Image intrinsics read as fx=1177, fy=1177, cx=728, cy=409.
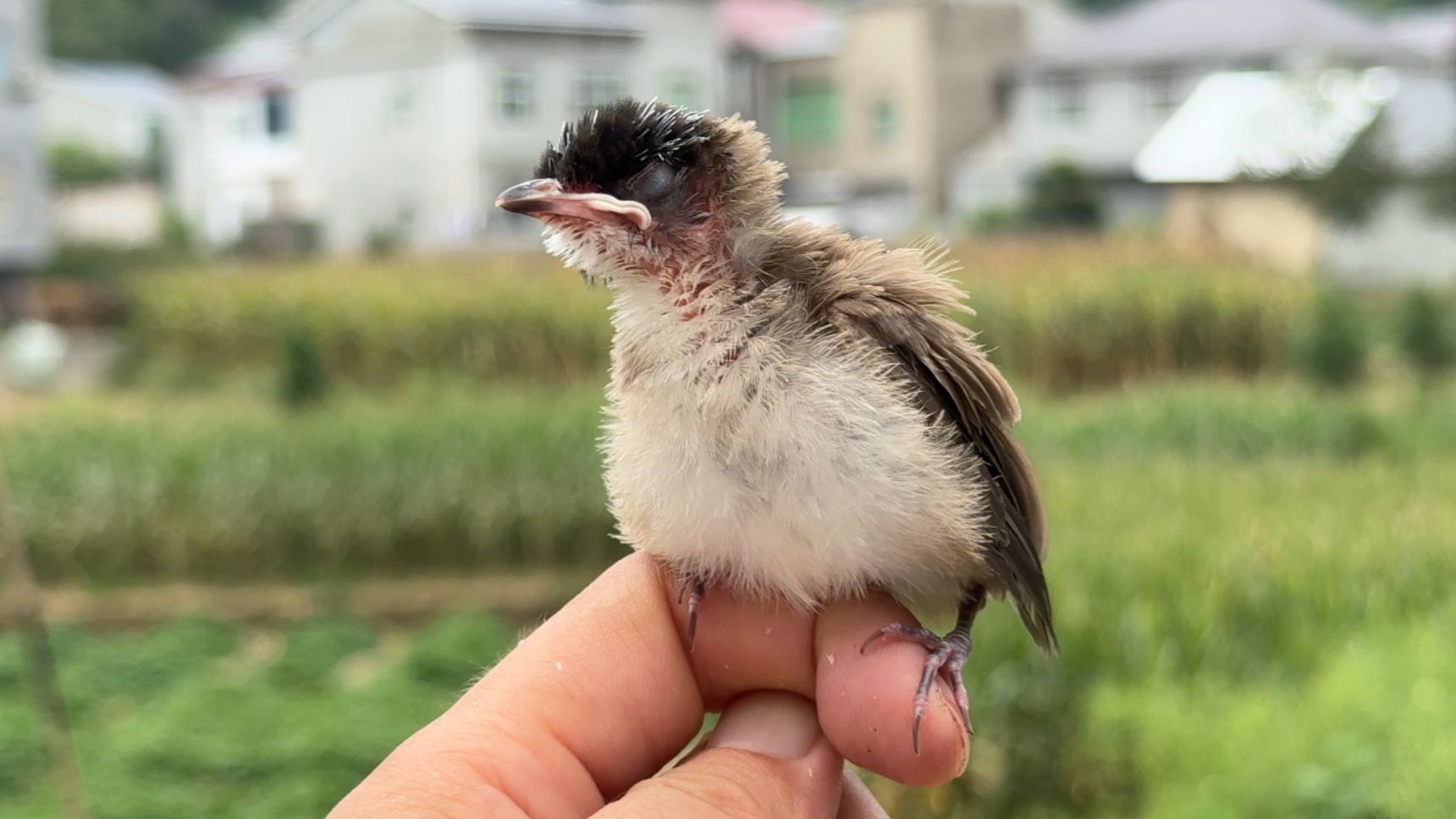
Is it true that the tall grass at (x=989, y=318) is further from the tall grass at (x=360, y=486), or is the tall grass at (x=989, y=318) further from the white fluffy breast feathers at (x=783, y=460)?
the white fluffy breast feathers at (x=783, y=460)

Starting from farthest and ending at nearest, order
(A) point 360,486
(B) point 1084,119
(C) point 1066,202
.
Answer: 1. (B) point 1084,119
2. (C) point 1066,202
3. (A) point 360,486

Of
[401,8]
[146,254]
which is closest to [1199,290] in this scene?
[401,8]

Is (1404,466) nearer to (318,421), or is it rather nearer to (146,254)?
(318,421)

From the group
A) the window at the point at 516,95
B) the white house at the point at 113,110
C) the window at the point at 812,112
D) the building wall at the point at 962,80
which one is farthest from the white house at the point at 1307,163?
the white house at the point at 113,110

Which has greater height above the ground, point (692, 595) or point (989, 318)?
point (692, 595)

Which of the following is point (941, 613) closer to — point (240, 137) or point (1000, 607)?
point (1000, 607)

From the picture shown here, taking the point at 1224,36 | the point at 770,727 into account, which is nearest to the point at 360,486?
the point at 770,727

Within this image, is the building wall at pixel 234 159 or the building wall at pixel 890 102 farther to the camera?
the building wall at pixel 890 102

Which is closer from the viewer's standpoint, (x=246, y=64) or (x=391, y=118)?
(x=391, y=118)
